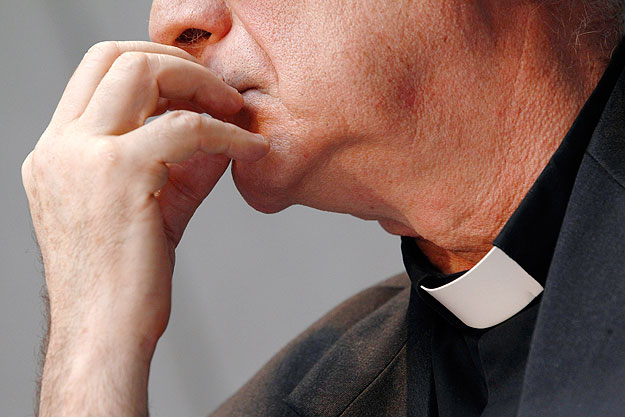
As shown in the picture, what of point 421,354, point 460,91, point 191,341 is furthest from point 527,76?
point 191,341

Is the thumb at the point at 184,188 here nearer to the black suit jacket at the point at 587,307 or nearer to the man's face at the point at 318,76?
the man's face at the point at 318,76

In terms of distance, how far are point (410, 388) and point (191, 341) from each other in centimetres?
110

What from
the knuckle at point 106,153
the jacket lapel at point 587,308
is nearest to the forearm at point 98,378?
the knuckle at point 106,153

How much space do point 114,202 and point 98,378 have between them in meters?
0.20

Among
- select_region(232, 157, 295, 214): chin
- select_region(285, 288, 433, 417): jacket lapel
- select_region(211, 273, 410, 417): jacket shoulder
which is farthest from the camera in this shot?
select_region(211, 273, 410, 417): jacket shoulder

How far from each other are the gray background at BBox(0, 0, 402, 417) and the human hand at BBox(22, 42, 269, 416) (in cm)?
90

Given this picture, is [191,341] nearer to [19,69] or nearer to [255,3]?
[19,69]

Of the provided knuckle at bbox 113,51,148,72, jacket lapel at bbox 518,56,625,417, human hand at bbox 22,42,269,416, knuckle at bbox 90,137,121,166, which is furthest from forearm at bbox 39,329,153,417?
jacket lapel at bbox 518,56,625,417

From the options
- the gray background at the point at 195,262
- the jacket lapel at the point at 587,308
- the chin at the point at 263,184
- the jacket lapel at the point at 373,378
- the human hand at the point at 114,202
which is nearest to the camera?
the jacket lapel at the point at 587,308

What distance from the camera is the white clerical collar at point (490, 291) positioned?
96 cm

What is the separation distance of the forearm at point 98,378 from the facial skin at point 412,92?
0.93 ft

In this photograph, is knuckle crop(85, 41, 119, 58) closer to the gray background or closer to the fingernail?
the fingernail

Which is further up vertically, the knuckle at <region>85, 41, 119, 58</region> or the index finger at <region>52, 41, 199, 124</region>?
the knuckle at <region>85, 41, 119, 58</region>

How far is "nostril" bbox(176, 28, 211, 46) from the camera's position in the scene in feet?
3.40
